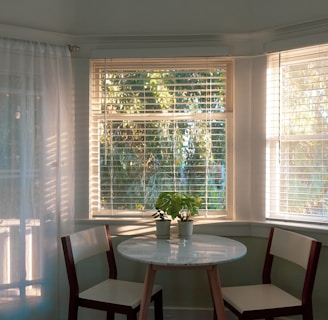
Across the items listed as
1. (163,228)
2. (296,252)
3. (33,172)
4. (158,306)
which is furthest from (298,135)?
(33,172)

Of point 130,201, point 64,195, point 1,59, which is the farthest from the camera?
point 130,201

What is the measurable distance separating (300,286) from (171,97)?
1.52m

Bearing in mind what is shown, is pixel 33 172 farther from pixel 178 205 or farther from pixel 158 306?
pixel 158 306

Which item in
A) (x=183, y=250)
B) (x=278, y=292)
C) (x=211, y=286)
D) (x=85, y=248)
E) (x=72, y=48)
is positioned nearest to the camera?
(x=211, y=286)

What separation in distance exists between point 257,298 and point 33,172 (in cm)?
157

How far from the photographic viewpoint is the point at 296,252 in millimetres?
2186

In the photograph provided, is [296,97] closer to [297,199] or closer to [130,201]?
[297,199]

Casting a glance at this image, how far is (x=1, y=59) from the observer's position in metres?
2.38

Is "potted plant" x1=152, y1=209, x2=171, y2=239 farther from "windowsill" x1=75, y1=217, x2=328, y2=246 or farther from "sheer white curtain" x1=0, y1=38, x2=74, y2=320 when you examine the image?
"sheer white curtain" x1=0, y1=38, x2=74, y2=320

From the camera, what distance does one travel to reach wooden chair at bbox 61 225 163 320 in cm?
206

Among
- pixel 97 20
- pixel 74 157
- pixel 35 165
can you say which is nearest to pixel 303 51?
pixel 97 20

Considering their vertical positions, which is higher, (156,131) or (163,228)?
(156,131)

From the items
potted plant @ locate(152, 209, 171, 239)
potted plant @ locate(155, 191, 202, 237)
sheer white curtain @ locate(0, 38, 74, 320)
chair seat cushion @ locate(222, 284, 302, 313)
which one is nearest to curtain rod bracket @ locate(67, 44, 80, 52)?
sheer white curtain @ locate(0, 38, 74, 320)

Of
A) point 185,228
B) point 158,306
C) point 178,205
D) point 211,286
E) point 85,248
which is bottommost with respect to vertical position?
point 158,306
